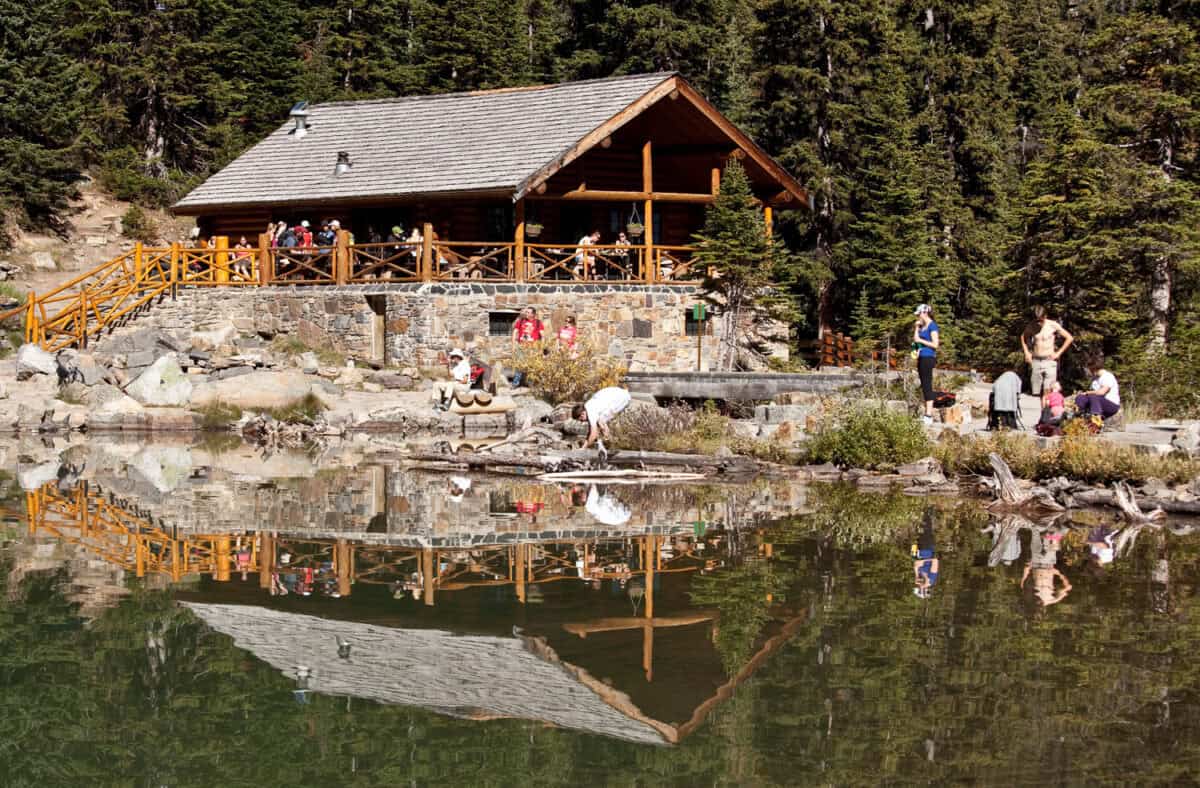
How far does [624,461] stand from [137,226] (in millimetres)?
28100

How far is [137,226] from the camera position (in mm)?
42938

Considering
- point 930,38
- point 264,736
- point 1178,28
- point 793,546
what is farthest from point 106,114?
point 264,736

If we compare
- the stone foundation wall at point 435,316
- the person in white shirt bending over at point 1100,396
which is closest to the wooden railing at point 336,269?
the stone foundation wall at point 435,316

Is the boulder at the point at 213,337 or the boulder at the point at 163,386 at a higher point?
the boulder at the point at 213,337

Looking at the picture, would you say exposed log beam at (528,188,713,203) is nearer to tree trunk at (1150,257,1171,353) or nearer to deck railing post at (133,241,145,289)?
deck railing post at (133,241,145,289)

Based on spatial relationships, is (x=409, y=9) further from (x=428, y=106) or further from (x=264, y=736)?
(x=264, y=736)

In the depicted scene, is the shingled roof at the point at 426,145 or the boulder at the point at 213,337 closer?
the boulder at the point at 213,337

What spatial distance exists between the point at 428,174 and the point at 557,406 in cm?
723

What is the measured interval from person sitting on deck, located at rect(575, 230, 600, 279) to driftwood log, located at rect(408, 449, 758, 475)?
11.9 metres

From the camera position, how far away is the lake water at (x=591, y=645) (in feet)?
25.4

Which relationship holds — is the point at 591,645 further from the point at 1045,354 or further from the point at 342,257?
the point at 342,257

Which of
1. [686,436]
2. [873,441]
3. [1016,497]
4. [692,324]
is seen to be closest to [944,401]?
[873,441]

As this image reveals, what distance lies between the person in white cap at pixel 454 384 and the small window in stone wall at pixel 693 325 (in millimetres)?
6832

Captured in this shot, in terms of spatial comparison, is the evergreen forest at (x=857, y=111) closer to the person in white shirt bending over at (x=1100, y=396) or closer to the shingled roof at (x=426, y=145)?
the person in white shirt bending over at (x=1100, y=396)
